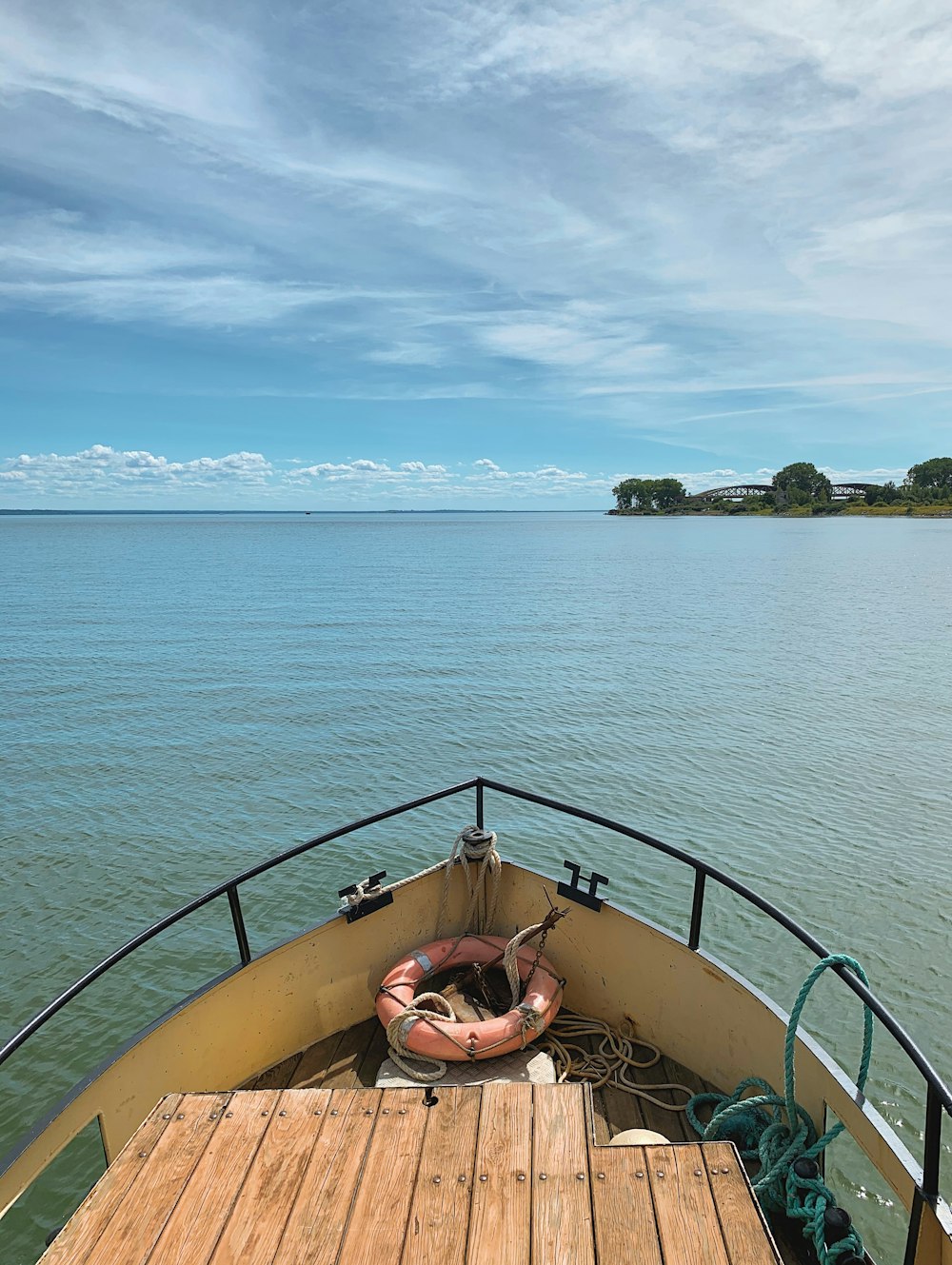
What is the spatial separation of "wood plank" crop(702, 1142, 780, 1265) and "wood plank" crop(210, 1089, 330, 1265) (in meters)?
1.50

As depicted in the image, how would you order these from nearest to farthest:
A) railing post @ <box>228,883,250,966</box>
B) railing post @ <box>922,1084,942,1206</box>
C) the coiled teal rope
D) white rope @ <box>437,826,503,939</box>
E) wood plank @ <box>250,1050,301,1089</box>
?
railing post @ <box>922,1084,942,1206</box>, the coiled teal rope, railing post @ <box>228,883,250,966</box>, wood plank @ <box>250,1050,301,1089</box>, white rope @ <box>437,826,503,939</box>

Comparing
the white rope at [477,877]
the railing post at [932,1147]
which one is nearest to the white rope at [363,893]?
the white rope at [477,877]

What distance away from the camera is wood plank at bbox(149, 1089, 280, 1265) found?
8.09 feet

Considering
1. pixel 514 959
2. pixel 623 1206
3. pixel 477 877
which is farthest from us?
pixel 477 877

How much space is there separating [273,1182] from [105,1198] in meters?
0.59

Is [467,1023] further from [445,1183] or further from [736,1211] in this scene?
[736,1211]

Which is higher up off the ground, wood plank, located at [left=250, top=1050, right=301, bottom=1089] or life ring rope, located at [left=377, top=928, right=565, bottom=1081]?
life ring rope, located at [left=377, top=928, right=565, bottom=1081]

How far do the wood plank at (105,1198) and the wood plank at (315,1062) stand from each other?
2401mm

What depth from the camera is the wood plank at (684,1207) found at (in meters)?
2.42

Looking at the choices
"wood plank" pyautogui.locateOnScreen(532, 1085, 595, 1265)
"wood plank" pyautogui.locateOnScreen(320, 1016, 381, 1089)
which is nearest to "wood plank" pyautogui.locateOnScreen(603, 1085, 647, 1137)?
"wood plank" pyautogui.locateOnScreen(320, 1016, 381, 1089)

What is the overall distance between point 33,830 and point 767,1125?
487 inches

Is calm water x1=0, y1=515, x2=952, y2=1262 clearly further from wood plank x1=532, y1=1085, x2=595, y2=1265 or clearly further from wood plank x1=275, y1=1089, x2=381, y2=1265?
wood plank x1=275, y1=1089, x2=381, y2=1265

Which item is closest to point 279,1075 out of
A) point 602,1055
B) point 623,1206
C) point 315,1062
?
point 315,1062

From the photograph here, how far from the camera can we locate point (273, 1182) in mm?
2715
